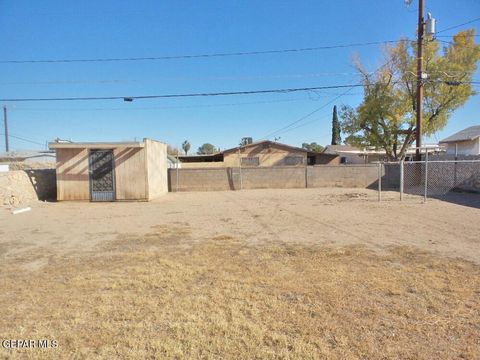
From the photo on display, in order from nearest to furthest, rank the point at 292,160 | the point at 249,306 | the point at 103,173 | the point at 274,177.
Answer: the point at 249,306, the point at 103,173, the point at 274,177, the point at 292,160

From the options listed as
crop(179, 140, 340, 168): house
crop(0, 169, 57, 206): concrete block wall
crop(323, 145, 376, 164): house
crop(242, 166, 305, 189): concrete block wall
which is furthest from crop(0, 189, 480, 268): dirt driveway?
crop(323, 145, 376, 164): house

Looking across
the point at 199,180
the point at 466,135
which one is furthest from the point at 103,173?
the point at 466,135

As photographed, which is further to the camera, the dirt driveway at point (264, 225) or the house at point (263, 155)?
the house at point (263, 155)

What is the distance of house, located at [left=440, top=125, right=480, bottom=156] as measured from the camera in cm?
2795

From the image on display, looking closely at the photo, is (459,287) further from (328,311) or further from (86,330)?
(86,330)

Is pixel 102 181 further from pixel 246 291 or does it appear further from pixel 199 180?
pixel 246 291

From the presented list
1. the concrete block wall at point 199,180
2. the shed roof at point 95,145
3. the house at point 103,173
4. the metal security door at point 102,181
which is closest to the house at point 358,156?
the concrete block wall at point 199,180

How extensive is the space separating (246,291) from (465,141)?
3294 centimetres

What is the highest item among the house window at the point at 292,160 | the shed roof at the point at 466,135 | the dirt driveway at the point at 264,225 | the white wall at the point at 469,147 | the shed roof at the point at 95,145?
the shed roof at the point at 466,135

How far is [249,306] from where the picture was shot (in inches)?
139

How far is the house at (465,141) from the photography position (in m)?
28.0

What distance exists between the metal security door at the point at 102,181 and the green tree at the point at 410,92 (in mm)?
18250

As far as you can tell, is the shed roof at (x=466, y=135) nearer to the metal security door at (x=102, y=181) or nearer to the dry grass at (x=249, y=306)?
the dry grass at (x=249, y=306)

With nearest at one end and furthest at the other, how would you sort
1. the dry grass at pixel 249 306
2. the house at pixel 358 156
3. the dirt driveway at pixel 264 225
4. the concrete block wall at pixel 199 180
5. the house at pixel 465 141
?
the dry grass at pixel 249 306 < the dirt driveway at pixel 264 225 < the concrete block wall at pixel 199 180 < the house at pixel 465 141 < the house at pixel 358 156
